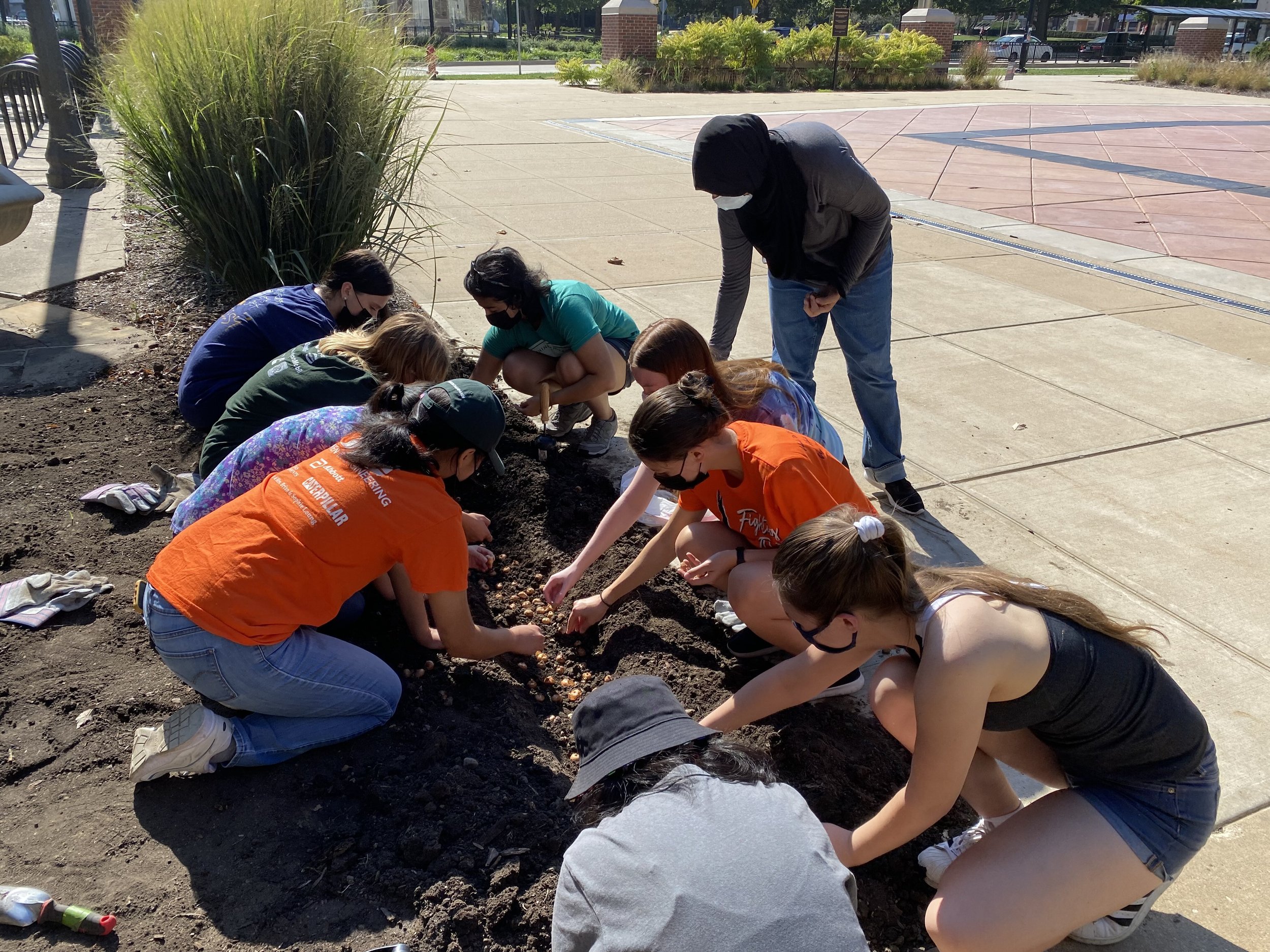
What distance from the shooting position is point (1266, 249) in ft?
27.3

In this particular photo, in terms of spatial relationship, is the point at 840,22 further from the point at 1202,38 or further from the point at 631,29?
the point at 1202,38

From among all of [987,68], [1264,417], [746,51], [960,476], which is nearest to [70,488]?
[960,476]

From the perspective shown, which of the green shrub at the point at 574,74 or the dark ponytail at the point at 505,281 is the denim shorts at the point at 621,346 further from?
the green shrub at the point at 574,74

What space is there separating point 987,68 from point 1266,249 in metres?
20.3

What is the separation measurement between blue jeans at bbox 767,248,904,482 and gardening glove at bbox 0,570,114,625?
273cm

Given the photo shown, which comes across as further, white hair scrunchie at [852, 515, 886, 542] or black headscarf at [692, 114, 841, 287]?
black headscarf at [692, 114, 841, 287]

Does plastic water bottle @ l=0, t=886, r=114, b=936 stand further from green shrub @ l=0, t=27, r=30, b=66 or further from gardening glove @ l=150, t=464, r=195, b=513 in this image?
green shrub @ l=0, t=27, r=30, b=66

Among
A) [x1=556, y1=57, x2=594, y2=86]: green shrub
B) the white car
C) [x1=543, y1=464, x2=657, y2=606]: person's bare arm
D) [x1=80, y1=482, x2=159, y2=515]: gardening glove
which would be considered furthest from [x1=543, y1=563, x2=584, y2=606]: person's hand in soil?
the white car

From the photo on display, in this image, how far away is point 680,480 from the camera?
2.83 metres

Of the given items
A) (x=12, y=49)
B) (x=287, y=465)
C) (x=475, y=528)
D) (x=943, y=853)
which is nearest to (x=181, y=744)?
(x=287, y=465)

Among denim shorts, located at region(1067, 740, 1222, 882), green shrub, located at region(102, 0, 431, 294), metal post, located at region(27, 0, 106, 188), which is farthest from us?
metal post, located at region(27, 0, 106, 188)

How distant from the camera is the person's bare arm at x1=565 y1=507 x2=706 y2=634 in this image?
124 inches

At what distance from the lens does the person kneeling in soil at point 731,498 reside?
105 inches

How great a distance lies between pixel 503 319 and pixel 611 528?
1507 mm
